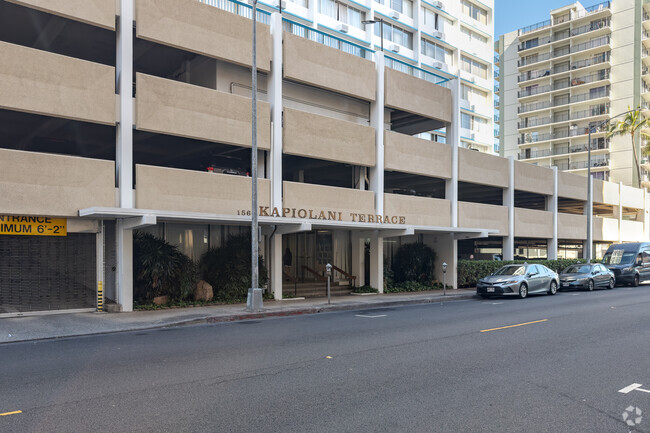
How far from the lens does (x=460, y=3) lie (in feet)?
165

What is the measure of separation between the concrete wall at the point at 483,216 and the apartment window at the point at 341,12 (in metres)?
18.1

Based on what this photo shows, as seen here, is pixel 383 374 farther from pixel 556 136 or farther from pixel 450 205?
pixel 556 136

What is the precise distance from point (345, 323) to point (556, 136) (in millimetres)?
65469

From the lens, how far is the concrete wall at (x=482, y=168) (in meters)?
27.9

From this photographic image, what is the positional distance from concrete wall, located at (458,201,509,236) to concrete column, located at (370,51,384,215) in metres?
6.43

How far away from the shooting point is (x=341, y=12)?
37.6 metres

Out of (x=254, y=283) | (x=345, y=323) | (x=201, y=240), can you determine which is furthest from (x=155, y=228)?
(x=345, y=323)

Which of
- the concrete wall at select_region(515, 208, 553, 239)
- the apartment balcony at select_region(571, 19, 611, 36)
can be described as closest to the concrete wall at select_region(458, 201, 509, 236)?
the concrete wall at select_region(515, 208, 553, 239)

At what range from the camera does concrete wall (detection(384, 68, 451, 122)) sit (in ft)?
79.1

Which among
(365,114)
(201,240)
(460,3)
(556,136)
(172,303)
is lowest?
(172,303)

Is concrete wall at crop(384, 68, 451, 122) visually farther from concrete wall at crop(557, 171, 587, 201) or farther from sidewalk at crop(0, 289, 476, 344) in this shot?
concrete wall at crop(557, 171, 587, 201)

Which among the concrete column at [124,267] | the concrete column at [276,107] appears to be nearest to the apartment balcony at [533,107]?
the concrete column at [276,107]

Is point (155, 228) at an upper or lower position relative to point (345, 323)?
upper

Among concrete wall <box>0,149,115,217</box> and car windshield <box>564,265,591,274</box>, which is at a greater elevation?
concrete wall <box>0,149,115,217</box>
